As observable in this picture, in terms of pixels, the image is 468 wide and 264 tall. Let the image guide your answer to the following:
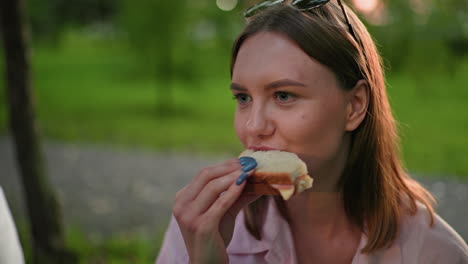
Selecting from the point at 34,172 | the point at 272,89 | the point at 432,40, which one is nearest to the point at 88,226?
the point at 34,172

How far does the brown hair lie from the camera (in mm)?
2074

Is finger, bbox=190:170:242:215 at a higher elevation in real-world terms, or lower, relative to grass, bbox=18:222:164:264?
higher

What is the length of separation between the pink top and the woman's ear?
0.50 metres

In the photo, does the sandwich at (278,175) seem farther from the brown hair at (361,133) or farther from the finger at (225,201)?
the brown hair at (361,133)

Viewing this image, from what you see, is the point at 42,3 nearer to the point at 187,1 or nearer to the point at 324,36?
the point at 187,1

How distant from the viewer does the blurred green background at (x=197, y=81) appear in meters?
10.4

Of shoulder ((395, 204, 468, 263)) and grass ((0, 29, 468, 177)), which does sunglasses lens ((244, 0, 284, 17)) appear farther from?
grass ((0, 29, 468, 177))

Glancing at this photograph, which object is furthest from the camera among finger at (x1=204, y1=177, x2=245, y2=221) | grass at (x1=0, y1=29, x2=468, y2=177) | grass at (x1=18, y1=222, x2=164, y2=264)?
grass at (x1=0, y1=29, x2=468, y2=177)

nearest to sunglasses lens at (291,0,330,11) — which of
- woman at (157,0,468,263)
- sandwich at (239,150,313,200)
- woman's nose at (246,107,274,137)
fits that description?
woman at (157,0,468,263)

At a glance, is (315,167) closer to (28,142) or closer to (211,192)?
(211,192)

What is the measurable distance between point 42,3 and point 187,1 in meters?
6.03

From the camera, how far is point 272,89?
2033 millimetres

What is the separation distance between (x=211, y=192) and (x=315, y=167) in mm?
485

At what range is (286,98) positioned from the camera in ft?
6.70
